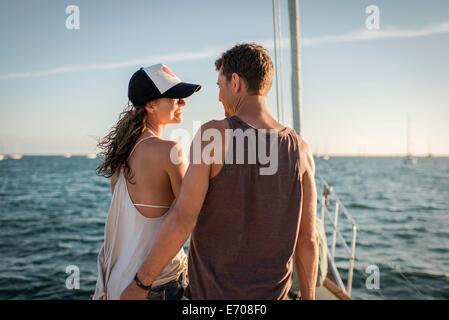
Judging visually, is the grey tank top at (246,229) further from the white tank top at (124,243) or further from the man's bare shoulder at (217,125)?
the white tank top at (124,243)

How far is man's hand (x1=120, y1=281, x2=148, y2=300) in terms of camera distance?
1.46 meters

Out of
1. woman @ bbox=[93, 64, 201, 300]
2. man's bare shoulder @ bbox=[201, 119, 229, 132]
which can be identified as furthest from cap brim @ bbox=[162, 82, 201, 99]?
man's bare shoulder @ bbox=[201, 119, 229, 132]

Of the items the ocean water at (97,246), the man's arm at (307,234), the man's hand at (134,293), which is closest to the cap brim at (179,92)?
the man's arm at (307,234)

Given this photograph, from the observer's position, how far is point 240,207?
1.29 m

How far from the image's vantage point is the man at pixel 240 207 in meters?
1.30

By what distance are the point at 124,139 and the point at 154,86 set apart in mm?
Result: 307

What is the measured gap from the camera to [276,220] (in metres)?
1.33

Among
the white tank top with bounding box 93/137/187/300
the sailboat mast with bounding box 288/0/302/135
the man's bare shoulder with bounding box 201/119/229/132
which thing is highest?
the sailboat mast with bounding box 288/0/302/135

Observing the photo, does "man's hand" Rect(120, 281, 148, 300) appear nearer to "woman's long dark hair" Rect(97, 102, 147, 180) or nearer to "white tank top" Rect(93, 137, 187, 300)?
"white tank top" Rect(93, 137, 187, 300)

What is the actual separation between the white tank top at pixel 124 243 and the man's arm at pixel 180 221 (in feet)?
0.37

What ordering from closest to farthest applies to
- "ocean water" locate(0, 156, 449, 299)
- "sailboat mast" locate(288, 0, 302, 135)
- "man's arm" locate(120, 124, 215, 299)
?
"man's arm" locate(120, 124, 215, 299)
"sailboat mast" locate(288, 0, 302, 135)
"ocean water" locate(0, 156, 449, 299)
